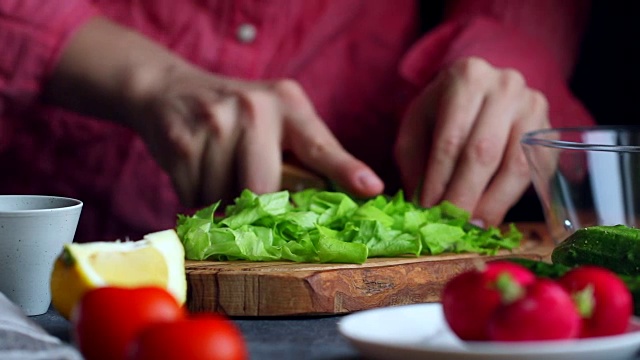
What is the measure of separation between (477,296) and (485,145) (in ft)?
2.41

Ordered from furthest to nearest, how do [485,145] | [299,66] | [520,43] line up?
[299,66], [520,43], [485,145]

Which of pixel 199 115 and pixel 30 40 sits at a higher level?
pixel 30 40

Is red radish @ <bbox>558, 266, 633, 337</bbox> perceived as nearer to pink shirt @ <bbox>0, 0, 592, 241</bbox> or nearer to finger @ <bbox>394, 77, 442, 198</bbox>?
finger @ <bbox>394, 77, 442, 198</bbox>

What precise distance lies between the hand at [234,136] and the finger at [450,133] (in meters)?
0.15

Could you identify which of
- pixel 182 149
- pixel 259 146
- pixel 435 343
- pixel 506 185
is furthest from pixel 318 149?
pixel 435 343

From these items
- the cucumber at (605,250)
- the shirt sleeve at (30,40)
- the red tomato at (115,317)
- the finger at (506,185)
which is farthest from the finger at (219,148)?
the red tomato at (115,317)

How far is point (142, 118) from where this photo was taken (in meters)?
1.42

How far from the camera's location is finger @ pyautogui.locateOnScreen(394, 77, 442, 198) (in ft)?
4.93

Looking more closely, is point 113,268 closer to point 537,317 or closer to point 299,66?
point 537,317

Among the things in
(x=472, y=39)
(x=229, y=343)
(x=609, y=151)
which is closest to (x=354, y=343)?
(x=229, y=343)

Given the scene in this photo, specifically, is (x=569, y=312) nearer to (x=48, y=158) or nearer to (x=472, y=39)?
(x=472, y=39)

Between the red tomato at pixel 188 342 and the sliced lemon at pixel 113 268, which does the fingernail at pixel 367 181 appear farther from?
the red tomato at pixel 188 342

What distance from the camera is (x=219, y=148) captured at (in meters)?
1.35

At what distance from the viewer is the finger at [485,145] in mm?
1423
